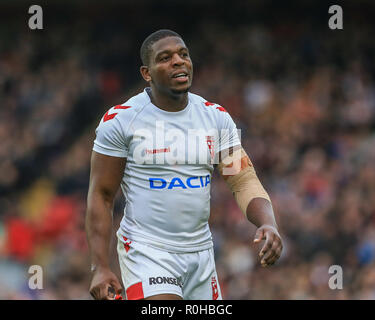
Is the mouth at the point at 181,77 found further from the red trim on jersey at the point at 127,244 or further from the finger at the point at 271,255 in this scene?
the finger at the point at 271,255

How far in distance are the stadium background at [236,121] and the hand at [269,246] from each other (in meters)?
5.14

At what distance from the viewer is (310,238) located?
1155 cm

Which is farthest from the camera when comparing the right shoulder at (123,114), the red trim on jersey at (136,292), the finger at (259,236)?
the right shoulder at (123,114)

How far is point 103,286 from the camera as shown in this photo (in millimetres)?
5031

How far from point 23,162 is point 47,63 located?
3.29 m

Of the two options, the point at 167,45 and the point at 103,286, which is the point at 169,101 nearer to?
the point at 167,45

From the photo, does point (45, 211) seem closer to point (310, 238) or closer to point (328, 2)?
point (310, 238)

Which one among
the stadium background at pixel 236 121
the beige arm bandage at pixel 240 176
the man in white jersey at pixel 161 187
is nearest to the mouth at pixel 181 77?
the man in white jersey at pixel 161 187

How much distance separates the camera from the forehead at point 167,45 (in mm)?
5500

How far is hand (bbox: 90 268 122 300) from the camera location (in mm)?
5012

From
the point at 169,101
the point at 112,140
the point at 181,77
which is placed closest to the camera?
the point at 112,140

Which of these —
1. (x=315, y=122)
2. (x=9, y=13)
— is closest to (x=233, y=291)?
(x=315, y=122)

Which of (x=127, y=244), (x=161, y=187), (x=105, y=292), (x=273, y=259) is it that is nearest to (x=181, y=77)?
(x=161, y=187)

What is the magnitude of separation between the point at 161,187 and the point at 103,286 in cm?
80
